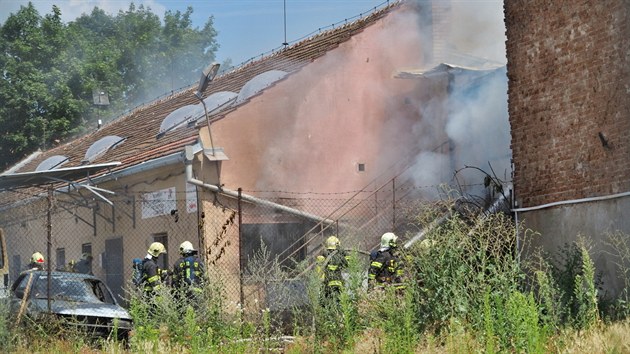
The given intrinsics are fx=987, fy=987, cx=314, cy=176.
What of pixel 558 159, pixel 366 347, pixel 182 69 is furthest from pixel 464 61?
pixel 182 69

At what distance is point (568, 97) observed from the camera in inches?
532

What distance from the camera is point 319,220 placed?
62.6 feet

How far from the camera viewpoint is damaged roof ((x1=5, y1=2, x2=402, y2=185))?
19.9m

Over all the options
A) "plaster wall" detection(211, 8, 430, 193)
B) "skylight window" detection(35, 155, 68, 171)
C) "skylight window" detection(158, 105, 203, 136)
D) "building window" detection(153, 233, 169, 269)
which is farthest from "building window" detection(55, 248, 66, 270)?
"plaster wall" detection(211, 8, 430, 193)

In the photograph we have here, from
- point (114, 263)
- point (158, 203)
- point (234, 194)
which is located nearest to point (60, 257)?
point (114, 263)

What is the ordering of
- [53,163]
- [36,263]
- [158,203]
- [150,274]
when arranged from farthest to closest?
[53,163]
[158,203]
[36,263]
[150,274]

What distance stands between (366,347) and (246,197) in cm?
840

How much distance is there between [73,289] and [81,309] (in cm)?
125

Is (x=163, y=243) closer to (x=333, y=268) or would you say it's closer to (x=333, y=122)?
(x=333, y=122)

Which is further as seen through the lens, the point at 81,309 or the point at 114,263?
the point at 114,263

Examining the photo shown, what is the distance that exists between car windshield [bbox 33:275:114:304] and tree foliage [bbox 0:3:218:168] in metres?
19.6

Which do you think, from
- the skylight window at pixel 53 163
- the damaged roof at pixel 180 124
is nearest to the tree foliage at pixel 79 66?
the damaged roof at pixel 180 124

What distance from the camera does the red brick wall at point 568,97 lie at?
499 inches

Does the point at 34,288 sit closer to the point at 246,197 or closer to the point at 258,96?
the point at 246,197
